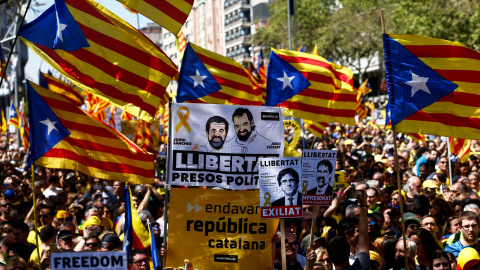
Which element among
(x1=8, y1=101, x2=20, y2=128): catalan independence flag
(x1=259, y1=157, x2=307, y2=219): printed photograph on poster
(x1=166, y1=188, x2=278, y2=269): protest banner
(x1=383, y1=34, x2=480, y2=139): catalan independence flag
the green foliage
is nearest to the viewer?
(x1=259, y1=157, x2=307, y2=219): printed photograph on poster

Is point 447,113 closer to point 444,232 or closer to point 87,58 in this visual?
point 444,232

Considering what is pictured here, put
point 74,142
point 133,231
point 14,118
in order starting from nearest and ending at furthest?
point 74,142
point 133,231
point 14,118

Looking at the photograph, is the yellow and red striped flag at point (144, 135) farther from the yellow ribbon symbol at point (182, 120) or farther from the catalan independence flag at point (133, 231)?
the yellow ribbon symbol at point (182, 120)

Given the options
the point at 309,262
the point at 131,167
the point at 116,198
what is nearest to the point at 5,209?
the point at 116,198

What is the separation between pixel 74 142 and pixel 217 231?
1840mm

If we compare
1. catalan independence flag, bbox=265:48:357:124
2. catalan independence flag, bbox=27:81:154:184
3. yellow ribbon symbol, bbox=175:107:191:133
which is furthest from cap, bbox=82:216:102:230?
catalan independence flag, bbox=265:48:357:124

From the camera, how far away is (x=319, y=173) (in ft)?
24.8

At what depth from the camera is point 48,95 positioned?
7.76 m

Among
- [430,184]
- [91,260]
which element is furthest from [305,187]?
[430,184]

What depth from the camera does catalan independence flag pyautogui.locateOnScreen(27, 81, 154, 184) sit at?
24.9 ft

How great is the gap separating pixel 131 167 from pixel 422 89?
10.6ft

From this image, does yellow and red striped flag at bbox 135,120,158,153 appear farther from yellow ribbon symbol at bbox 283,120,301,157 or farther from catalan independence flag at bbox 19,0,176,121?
catalan independence flag at bbox 19,0,176,121

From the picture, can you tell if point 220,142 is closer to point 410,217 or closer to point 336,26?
point 410,217

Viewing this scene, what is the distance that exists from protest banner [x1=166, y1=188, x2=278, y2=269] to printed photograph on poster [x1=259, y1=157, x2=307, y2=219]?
612 millimetres
